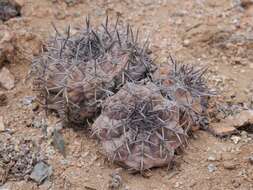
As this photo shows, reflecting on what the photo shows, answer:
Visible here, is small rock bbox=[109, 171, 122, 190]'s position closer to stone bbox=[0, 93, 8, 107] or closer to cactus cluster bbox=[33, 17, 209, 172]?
cactus cluster bbox=[33, 17, 209, 172]

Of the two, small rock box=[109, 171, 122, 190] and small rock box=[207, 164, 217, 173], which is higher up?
small rock box=[207, 164, 217, 173]

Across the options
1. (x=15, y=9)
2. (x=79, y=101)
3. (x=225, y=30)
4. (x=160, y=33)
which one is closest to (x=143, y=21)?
(x=160, y=33)

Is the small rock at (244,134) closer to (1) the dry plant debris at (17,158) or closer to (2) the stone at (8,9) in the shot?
(1) the dry plant debris at (17,158)

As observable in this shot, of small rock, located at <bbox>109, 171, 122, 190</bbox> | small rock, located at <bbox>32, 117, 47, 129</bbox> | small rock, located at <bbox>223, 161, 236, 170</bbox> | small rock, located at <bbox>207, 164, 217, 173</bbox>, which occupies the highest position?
small rock, located at <bbox>32, 117, 47, 129</bbox>

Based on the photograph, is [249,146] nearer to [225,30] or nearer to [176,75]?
[176,75]

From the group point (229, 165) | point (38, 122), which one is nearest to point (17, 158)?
point (38, 122)

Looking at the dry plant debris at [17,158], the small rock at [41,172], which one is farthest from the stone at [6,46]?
the small rock at [41,172]

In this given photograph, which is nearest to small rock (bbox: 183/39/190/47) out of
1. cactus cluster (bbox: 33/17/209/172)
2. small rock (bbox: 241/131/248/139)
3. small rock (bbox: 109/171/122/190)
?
cactus cluster (bbox: 33/17/209/172)
